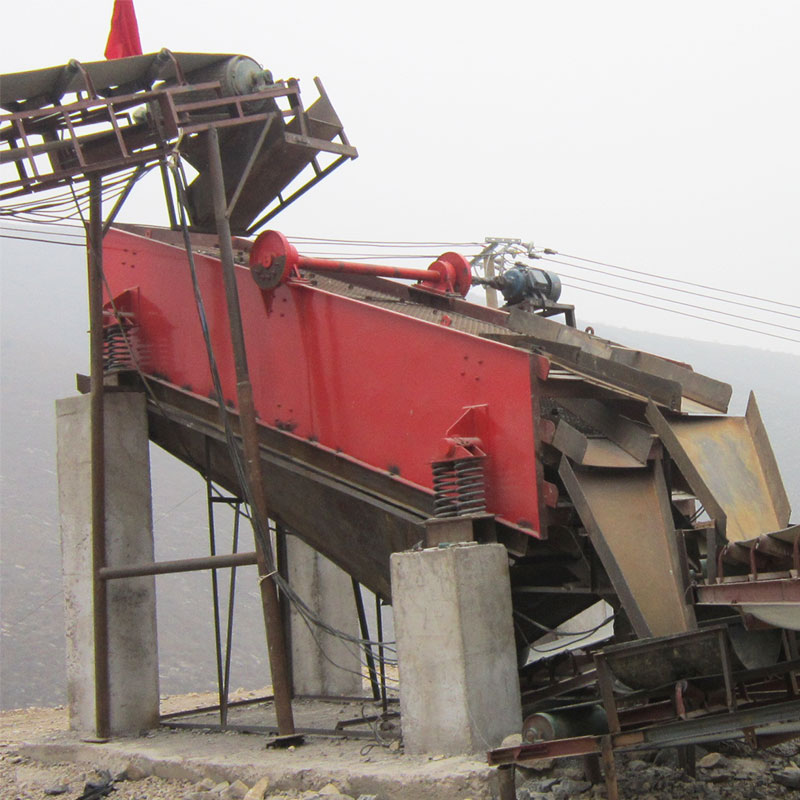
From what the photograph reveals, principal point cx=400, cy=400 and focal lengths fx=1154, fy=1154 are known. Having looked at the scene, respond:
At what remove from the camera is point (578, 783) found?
23.3 ft

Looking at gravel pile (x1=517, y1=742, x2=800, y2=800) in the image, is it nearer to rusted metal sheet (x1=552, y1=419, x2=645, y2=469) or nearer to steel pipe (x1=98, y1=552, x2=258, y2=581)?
rusted metal sheet (x1=552, y1=419, x2=645, y2=469)

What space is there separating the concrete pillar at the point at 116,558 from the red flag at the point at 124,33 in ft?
10.3

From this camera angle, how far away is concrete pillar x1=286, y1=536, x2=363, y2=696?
506 inches

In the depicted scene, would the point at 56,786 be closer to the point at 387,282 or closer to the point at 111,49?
the point at 387,282

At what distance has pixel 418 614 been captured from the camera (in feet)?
25.4

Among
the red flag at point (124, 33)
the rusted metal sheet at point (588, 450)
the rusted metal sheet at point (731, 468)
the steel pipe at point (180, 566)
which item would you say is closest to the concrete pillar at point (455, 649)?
the rusted metal sheet at point (588, 450)

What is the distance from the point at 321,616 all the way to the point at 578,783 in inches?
239

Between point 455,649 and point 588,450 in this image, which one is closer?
point 455,649

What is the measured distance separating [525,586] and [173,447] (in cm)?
405

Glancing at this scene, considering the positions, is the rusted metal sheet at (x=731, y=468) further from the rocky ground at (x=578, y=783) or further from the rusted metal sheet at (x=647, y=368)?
the rocky ground at (x=578, y=783)

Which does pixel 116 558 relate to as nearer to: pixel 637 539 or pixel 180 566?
pixel 180 566

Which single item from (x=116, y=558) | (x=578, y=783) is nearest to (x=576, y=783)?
(x=578, y=783)

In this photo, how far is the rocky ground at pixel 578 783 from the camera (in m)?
7.13

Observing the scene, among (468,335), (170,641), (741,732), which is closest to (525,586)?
(468,335)
